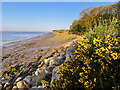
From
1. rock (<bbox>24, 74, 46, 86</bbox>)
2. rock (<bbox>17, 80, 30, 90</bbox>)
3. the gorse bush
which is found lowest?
rock (<bbox>17, 80, 30, 90</bbox>)

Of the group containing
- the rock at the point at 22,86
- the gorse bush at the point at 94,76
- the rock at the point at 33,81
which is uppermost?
the gorse bush at the point at 94,76

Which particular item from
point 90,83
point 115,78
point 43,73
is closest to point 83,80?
point 90,83

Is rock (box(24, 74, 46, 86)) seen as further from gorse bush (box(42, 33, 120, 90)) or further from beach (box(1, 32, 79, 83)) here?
gorse bush (box(42, 33, 120, 90))

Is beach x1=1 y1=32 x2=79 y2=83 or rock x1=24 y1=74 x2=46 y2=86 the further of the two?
beach x1=1 y1=32 x2=79 y2=83

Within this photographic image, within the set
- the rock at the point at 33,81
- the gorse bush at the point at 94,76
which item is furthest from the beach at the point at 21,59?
the gorse bush at the point at 94,76

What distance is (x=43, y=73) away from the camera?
3727mm

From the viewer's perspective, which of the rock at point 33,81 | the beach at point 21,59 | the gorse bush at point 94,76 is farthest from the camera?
the beach at point 21,59

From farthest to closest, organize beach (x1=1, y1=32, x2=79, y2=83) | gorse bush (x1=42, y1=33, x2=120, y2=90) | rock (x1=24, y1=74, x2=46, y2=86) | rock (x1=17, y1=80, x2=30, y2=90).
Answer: beach (x1=1, y1=32, x2=79, y2=83) → rock (x1=24, y1=74, x2=46, y2=86) → rock (x1=17, y1=80, x2=30, y2=90) → gorse bush (x1=42, y1=33, x2=120, y2=90)

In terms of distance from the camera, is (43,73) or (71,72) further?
(43,73)

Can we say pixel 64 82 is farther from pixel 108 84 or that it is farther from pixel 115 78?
pixel 115 78

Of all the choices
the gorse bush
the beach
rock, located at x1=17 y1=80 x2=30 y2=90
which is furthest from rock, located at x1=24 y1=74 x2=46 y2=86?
the gorse bush

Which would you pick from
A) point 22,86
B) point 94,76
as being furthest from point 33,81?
point 94,76

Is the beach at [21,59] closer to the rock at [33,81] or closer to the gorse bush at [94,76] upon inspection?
the rock at [33,81]

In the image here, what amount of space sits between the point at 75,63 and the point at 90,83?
806 millimetres
